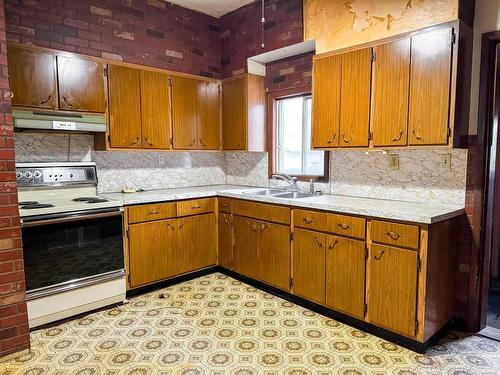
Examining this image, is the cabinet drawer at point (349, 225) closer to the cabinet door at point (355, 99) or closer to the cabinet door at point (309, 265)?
the cabinet door at point (309, 265)

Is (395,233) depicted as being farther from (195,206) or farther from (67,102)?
(67,102)

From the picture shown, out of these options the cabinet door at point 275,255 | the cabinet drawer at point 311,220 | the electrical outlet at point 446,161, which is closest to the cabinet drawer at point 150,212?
the cabinet door at point 275,255

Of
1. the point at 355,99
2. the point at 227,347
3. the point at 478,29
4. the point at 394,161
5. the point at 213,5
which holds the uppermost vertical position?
the point at 213,5

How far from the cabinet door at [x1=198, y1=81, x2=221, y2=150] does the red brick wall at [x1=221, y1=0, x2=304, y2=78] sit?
332mm

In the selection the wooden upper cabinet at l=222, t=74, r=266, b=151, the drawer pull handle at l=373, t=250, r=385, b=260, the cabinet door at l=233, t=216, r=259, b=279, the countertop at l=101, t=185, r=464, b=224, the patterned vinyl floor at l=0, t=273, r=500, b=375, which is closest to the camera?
the patterned vinyl floor at l=0, t=273, r=500, b=375

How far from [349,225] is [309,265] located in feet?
1.77

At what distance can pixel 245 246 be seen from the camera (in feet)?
11.2

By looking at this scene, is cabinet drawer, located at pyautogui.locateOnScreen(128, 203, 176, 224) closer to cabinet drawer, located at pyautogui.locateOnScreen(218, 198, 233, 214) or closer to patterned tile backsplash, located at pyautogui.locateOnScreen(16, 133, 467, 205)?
cabinet drawer, located at pyautogui.locateOnScreen(218, 198, 233, 214)

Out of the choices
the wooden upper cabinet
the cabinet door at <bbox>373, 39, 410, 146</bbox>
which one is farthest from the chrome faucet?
the cabinet door at <bbox>373, 39, 410, 146</bbox>

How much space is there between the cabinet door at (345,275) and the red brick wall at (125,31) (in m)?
2.66

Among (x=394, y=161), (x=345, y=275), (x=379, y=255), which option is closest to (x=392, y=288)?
(x=379, y=255)

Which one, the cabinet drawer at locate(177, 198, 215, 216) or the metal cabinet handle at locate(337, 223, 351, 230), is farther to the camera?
the cabinet drawer at locate(177, 198, 215, 216)

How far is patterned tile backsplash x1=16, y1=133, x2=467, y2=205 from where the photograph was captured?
2613 mm

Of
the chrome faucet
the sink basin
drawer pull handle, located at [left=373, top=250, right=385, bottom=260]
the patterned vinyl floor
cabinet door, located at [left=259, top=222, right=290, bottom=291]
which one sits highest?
the chrome faucet
